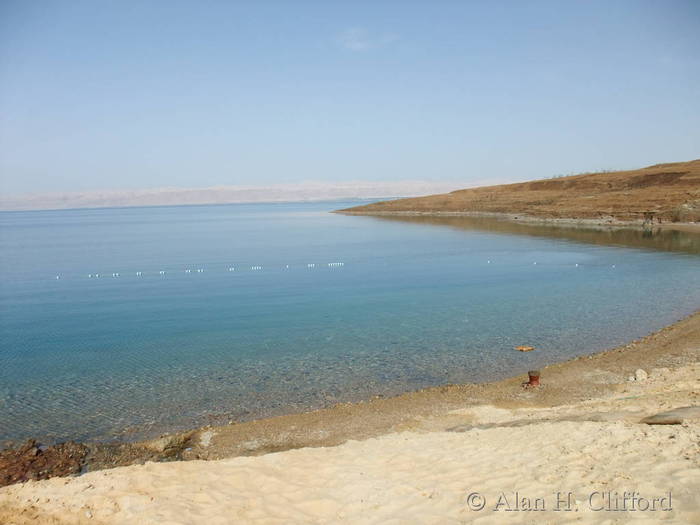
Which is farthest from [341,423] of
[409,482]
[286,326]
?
[286,326]

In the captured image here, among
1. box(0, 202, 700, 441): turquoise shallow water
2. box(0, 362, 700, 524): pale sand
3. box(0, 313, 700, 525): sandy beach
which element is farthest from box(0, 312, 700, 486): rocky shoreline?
box(0, 362, 700, 524): pale sand

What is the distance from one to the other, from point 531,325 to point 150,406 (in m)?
15.0

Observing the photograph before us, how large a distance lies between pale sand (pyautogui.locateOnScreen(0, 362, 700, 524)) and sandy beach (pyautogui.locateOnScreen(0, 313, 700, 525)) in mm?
22

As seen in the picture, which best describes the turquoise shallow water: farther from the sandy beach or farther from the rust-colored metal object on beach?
the sandy beach

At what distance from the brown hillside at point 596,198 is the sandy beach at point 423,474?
68526 millimetres

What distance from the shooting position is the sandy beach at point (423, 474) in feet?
22.6

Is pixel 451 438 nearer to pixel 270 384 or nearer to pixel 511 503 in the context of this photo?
pixel 511 503

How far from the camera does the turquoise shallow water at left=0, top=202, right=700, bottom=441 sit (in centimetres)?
1408

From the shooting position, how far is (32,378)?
15.8 m

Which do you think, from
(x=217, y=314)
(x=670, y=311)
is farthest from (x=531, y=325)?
(x=217, y=314)

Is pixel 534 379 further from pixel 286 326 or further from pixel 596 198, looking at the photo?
pixel 596 198

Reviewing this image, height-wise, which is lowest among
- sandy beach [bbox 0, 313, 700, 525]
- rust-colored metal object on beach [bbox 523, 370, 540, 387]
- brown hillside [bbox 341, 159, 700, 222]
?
rust-colored metal object on beach [bbox 523, 370, 540, 387]

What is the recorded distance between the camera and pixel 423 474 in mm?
8258

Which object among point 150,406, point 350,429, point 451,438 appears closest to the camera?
point 451,438
